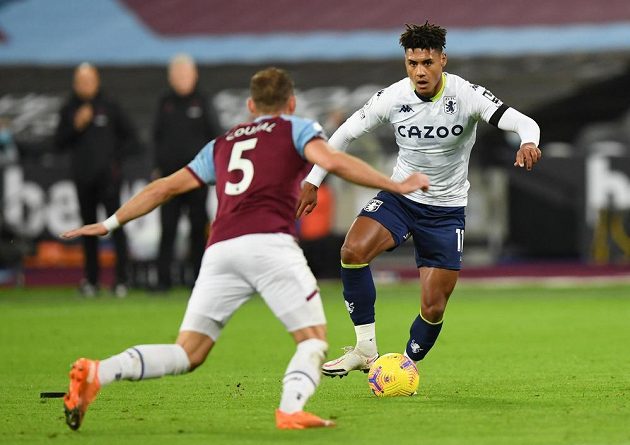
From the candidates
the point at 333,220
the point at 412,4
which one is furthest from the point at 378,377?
the point at 412,4

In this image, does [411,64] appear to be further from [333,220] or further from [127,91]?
[127,91]

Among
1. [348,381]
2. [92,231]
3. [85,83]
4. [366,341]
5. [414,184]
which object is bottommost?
[348,381]

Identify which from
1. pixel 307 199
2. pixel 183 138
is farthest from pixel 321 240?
pixel 307 199

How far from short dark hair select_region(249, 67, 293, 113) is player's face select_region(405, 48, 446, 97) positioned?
1722mm

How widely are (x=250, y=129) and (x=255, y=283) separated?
761 millimetres

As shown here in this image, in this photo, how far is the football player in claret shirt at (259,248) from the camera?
6.26m

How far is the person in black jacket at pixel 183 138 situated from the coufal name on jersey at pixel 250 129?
351 inches

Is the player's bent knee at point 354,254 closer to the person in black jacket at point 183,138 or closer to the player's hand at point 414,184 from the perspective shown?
the player's hand at point 414,184

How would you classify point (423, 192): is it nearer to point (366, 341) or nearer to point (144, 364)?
point (366, 341)

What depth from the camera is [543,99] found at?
70.5 ft

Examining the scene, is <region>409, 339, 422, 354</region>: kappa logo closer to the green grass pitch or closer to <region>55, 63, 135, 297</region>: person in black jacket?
the green grass pitch

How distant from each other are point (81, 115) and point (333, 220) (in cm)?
449

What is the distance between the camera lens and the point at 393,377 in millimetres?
7793

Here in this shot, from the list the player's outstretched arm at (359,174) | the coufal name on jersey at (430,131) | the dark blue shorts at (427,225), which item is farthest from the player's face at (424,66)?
the player's outstretched arm at (359,174)
